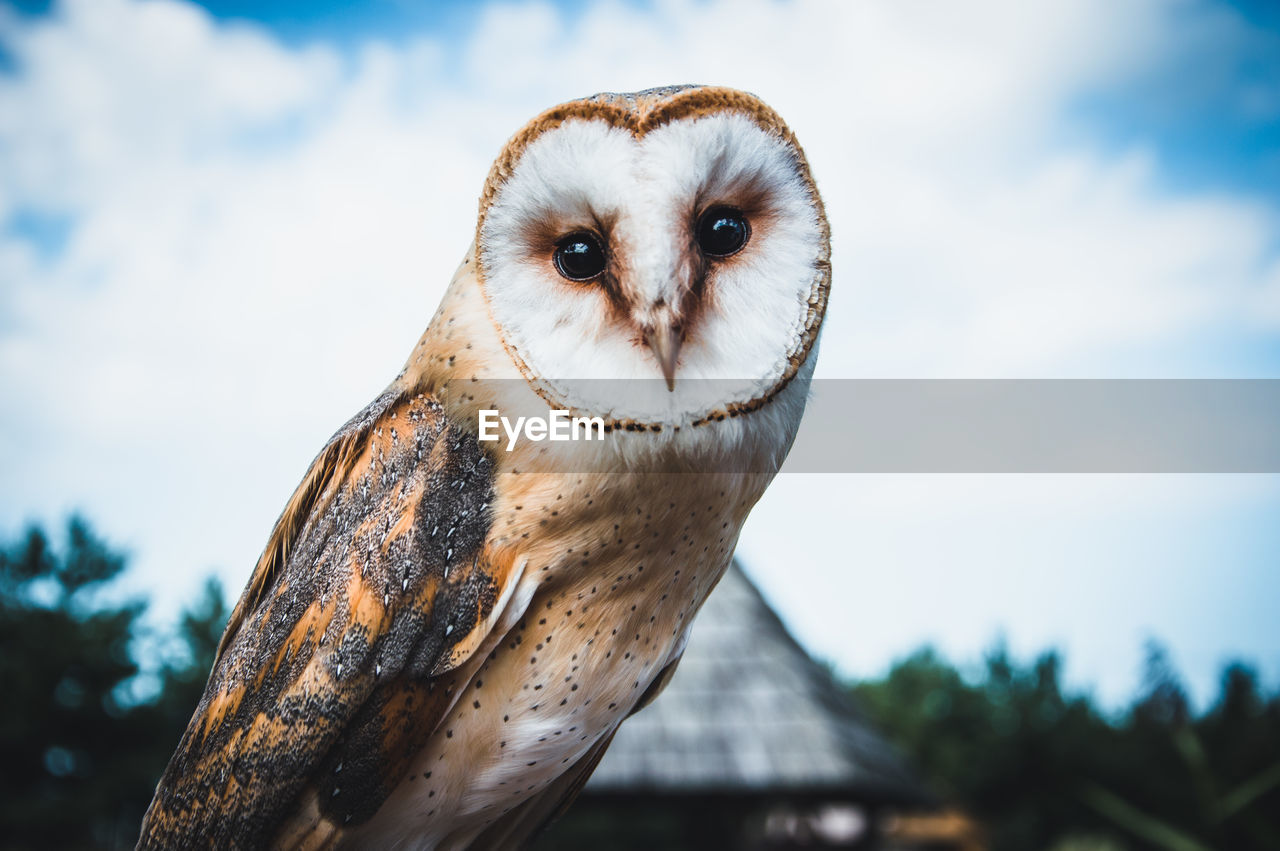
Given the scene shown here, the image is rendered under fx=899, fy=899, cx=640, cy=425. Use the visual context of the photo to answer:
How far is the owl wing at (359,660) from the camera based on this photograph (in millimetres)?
1119

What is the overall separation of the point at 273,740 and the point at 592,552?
481mm

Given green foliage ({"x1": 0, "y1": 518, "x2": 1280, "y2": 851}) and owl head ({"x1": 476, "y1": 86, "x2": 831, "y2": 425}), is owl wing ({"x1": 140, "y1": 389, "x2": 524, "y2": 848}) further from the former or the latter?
green foliage ({"x1": 0, "y1": 518, "x2": 1280, "y2": 851})

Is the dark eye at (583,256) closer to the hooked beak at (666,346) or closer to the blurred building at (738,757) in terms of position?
the hooked beak at (666,346)

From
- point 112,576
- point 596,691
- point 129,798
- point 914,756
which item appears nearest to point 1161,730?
point 914,756

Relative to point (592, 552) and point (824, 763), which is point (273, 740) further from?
point (824, 763)

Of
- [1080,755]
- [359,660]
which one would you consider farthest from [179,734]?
[1080,755]

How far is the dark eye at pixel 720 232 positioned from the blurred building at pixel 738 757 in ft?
18.2

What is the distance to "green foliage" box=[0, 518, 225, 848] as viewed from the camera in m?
14.9

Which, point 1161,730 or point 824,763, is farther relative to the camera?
point 1161,730

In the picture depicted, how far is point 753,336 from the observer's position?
1.07 metres

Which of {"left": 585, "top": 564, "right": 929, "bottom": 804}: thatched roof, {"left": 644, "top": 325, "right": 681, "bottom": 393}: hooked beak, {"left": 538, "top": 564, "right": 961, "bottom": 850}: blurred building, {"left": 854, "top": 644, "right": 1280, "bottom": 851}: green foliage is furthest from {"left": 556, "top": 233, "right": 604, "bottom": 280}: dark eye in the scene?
{"left": 854, "top": 644, "right": 1280, "bottom": 851}: green foliage

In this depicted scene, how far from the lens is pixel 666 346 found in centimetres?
97

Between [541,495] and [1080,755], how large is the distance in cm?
2197

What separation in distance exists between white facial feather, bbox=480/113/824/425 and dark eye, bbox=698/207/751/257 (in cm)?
1
